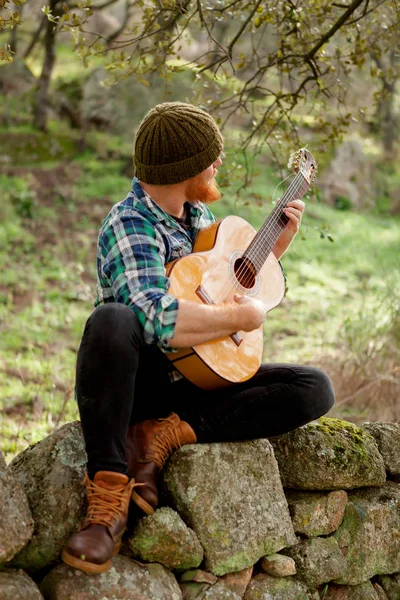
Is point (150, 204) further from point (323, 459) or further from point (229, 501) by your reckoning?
point (323, 459)

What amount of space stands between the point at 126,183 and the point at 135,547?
29.2 feet

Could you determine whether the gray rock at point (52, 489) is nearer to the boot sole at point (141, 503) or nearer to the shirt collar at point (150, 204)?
the boot sole at point (141, 503)

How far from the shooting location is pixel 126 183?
35.8 feet

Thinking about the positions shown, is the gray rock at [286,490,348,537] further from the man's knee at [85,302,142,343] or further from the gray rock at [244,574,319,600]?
the man's knee at [85,302,142,343]

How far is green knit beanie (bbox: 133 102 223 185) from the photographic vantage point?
264 centimetres

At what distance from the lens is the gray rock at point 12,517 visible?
7.29 ft

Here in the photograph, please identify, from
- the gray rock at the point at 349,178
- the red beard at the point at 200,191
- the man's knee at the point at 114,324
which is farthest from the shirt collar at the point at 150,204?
the gray rock at the point at 349,178

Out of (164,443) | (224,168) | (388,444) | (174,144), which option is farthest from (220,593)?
(224,168)

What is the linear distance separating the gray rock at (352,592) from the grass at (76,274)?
1.54 m

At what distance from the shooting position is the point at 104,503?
2.35 m

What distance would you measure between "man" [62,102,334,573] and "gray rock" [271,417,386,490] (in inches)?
8.6

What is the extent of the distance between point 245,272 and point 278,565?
1132 mm

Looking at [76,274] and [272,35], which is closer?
[272,35]

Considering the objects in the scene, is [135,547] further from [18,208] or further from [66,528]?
[18,208]
